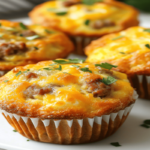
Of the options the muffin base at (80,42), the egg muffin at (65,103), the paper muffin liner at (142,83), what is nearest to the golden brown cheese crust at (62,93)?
the egg muffin at (65,103)

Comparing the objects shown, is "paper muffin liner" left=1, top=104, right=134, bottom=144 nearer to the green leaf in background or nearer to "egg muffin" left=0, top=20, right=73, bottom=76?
"egg muffin" left=0, top=20, right=73, bottom=76

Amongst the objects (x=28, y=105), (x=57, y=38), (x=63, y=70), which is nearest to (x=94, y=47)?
(x=57, y=38)

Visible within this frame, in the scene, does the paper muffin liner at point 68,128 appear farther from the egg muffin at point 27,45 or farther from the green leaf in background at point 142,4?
the green leaf in background at point 142,4

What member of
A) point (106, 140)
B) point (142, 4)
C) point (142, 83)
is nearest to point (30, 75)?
point (106, 140)

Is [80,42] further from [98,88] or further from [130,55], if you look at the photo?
[98,88]

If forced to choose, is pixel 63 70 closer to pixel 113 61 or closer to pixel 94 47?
pixel 113 61

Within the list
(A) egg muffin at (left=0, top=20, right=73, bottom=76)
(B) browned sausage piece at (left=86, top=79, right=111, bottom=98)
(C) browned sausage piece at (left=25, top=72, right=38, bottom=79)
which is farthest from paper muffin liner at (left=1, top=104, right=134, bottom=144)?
(A) egg muffin at (left=0, top=20, right=73, bottom=76)
